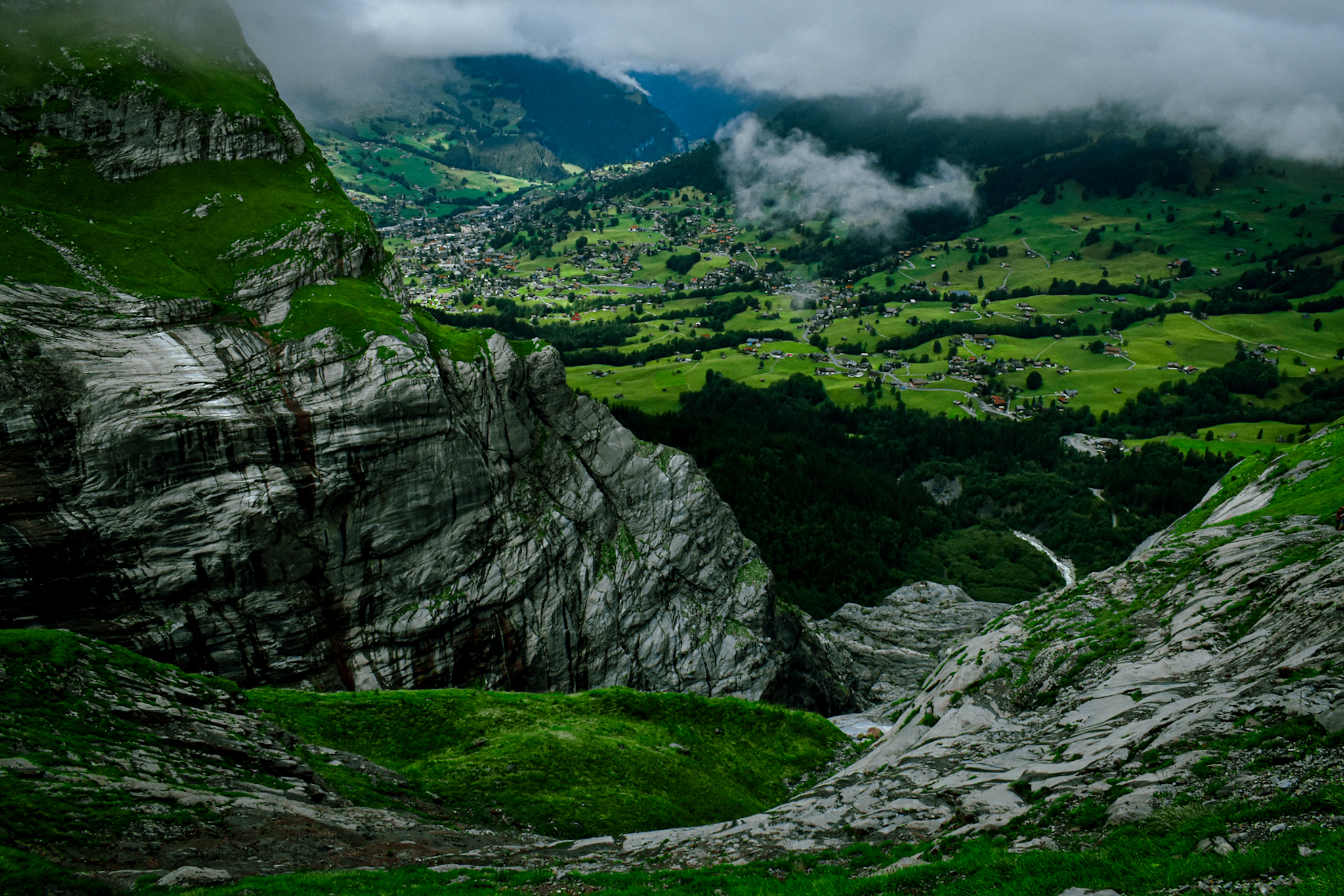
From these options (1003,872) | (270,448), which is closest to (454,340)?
(270,448)

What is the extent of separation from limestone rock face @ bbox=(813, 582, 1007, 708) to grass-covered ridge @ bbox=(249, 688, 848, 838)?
4989cm

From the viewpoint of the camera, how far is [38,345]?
4572 centimetres

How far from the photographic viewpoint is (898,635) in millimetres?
118188

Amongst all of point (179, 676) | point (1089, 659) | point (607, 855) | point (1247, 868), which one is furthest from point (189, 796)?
point (1089, 659)

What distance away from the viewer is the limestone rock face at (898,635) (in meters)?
101

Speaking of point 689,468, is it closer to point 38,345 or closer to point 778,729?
point 778,729

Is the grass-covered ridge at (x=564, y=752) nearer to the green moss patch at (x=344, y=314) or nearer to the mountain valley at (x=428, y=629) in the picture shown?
the mountain valley at (x=428, y=629)

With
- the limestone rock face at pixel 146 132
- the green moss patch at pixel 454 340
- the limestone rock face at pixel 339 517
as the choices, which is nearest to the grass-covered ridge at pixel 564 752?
the limestone rock face at pixel 339 517

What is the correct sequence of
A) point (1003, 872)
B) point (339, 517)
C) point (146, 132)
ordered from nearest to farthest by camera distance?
point (1003, 872) < point (339, 517) < point (146, 132)

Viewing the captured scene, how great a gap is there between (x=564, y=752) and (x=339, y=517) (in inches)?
1150

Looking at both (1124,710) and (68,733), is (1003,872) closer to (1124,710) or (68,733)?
(1124,710)

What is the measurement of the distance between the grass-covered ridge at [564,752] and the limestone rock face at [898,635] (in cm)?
4989

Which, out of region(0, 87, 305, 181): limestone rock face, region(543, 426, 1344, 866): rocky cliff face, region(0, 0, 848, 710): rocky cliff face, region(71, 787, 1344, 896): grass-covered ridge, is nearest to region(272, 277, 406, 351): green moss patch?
region(0, 0, 848, 710): rocky cliff face

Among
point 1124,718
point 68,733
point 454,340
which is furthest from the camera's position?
point 454,340
